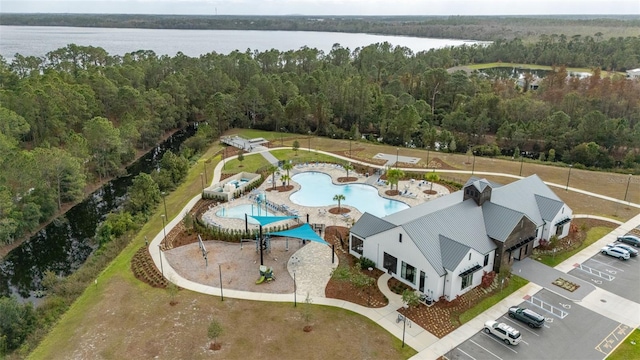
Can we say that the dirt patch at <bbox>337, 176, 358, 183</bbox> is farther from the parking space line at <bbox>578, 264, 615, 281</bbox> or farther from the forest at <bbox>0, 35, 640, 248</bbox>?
the parking space line at <bbox>578, 264, 615, 281</bbox>

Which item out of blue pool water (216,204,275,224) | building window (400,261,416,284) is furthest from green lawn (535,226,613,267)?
blue pool water (216,204,275,224)

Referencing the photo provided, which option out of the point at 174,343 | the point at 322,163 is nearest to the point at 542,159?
the point at 322,163

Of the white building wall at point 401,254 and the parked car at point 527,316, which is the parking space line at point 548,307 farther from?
the white building wall at point 401,254

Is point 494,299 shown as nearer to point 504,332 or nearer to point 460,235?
point 504,332

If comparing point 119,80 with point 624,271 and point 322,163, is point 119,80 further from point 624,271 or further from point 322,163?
point 624,271

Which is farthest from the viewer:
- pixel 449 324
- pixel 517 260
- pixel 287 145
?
pixel 287 145
